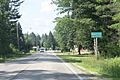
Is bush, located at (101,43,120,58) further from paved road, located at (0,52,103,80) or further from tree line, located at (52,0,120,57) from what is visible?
paved road, located at (0,52,103,80)

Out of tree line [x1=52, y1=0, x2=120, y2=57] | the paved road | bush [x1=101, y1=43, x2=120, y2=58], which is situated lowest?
the paved road

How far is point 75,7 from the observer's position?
2315 inches

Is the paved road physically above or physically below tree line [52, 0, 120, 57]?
below

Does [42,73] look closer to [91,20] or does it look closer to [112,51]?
[112,51]

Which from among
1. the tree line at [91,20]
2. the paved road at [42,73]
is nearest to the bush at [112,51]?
the tree line at [91,20]

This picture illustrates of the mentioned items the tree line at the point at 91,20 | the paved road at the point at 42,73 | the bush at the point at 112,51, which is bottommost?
the paved road at the point at 42,73

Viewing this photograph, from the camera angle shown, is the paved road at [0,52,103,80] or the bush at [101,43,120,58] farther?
the bush at [101,43,120,58]

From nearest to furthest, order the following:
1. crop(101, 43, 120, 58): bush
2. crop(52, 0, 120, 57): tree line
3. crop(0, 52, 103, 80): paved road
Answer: crop(0, 52, 103, 80): paved road < crop(101, 43, 120, 58): bush < crop(52, 0, 120, 57): tree line

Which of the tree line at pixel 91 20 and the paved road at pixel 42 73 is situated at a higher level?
the tree line at pixel 91 20

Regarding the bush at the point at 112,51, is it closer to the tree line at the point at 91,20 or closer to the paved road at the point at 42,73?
the tree line at the point at 91,20

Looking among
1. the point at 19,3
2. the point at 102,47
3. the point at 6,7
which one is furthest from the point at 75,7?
the point at 19,3

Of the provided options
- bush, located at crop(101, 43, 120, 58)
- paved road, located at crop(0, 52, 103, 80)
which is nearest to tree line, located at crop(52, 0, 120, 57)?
bush, located at crop(101, 43, 120, 58)

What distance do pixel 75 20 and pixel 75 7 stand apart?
8.45 feet

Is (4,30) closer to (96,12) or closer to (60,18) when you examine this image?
(60,18)
